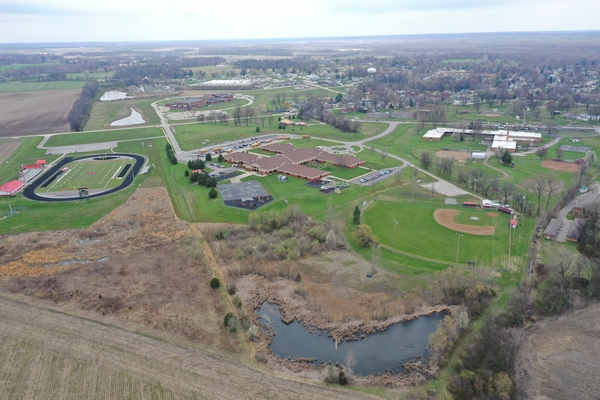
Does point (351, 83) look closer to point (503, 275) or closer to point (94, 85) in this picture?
point (94, 85)

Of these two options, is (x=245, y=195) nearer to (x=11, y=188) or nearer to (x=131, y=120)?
(x=11, y=188)

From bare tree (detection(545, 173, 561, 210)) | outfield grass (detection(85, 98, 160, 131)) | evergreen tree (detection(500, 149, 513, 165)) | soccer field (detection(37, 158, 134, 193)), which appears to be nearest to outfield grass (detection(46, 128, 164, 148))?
outfield grass (detection(85, 98, 160, 131))

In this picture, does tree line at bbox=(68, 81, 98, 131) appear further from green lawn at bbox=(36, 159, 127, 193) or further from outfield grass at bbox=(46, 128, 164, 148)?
green lawn at bbox=(36, 159, 127, 193)

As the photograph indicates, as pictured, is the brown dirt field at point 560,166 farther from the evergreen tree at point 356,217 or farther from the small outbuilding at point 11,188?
the small outbuilding at point 11,188

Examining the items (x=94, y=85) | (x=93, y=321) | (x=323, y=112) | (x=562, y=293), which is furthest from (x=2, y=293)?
(x=94, y=85)

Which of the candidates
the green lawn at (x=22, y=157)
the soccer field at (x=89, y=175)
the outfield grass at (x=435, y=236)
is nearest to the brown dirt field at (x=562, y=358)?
the outfield grass at (x=435, y=236)

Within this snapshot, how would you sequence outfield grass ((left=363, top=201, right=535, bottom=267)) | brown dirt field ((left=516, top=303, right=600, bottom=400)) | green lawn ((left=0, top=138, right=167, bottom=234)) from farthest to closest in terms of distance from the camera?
green lawn ((left=0, top=138, right=167, bottom=234)) → outfield grass ((left=363, top=201, right=535, bottom=267)) → brown dirt field ((left=516, top=303, right=600, bottom=400))
